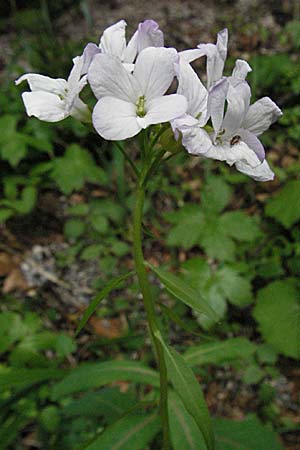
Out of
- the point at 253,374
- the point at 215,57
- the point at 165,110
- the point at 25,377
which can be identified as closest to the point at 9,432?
the point at 25,377

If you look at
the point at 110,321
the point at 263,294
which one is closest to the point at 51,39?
the point at 110,321

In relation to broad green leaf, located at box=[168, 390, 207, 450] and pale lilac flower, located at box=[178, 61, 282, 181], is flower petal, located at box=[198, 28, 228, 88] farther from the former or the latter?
broad green leaf, located at box=[168, 390, 207, 450]

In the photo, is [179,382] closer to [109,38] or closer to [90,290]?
[109,38]

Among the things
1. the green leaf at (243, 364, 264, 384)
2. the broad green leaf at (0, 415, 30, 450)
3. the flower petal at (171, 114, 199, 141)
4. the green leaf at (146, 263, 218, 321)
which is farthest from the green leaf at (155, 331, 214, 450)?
the green leaf at (243, 364, 264, 384)

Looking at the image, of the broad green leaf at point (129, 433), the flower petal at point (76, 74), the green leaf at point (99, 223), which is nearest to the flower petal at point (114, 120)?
the flower petal at point (76, 74)

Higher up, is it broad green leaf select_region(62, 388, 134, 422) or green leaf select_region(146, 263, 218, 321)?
green leaf select_region(146, 263, 218, 321)

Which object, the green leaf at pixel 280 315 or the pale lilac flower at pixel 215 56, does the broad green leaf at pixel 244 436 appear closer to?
the green leaf at pixel 280 315

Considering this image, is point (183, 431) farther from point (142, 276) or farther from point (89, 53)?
point (89, 53)
